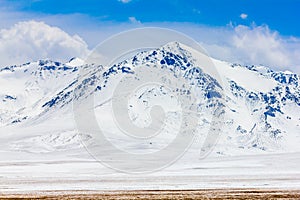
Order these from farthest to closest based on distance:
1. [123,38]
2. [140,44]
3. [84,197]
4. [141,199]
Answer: [140,44]
[123,38]
[84,197]
[141,199]

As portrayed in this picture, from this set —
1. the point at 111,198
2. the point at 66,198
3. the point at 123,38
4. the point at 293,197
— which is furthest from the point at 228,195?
the point at 123,38

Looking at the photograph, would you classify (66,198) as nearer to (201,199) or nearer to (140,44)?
(201,199)

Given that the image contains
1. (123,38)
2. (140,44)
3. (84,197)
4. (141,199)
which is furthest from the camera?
(140,44)

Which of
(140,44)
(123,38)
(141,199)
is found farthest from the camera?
(140,44)

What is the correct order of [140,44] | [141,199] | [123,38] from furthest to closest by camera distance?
[140,44]
[123,38]
[141,199]

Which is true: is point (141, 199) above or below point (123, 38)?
below

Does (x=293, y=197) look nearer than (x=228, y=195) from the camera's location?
Yes

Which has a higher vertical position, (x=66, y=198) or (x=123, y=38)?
(x=123, y=38)

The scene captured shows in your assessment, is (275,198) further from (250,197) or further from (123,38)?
(123,38)

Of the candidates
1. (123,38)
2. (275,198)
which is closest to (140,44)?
(123,38)
